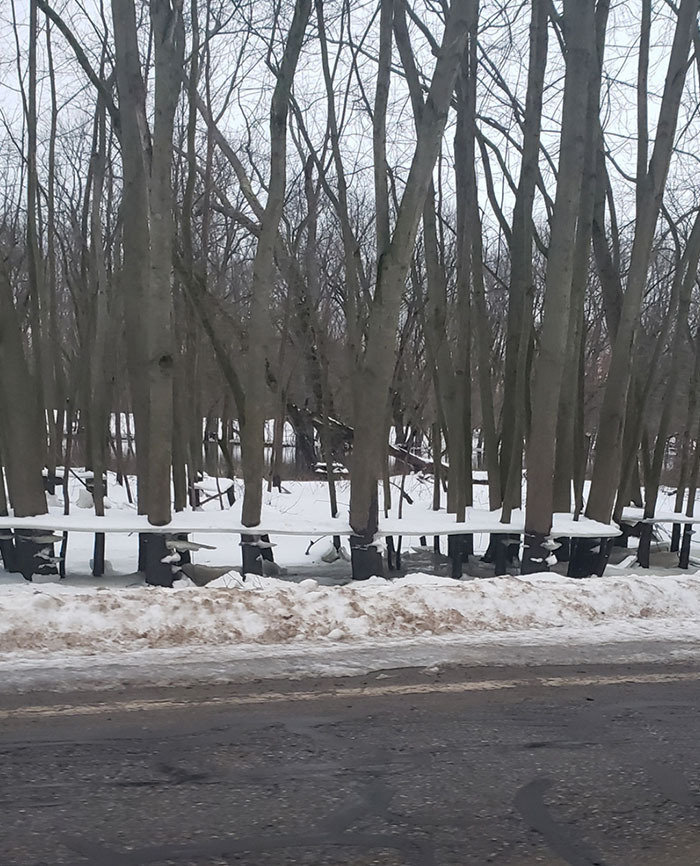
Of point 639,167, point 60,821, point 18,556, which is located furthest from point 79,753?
point 639,167

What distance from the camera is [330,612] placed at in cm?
650

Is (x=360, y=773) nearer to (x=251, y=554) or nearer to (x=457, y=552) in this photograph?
(x=251, y=554)

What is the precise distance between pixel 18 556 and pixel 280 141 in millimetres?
5597

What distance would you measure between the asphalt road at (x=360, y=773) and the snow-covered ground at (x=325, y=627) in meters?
0.46

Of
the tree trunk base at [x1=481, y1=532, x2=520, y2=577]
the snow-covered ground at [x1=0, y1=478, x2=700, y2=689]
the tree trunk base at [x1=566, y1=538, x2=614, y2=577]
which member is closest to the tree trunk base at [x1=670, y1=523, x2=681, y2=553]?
the tree trunk base at [x1=481, y1=532, x2=520, y2=577]

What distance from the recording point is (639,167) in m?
11.9

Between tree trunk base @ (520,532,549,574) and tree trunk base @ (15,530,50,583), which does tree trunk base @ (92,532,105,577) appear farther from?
tree trunk base @ (520,532,549,574)

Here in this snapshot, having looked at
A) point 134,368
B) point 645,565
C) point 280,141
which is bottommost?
point 645,565

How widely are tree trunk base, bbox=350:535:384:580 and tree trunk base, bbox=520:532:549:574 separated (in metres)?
1.75

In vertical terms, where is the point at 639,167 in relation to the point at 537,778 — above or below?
above

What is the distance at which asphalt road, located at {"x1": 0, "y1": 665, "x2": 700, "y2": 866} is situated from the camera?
10.8 feet

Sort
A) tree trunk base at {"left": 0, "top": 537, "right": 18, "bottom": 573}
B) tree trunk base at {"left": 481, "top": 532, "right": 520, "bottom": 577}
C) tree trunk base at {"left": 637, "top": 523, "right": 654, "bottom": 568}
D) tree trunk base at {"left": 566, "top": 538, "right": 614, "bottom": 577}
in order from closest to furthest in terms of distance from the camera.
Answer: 1. tree trunk base at {"left": 0, "top": 537, "right": 18, "bottom": 573}
2. tree trunk base at {"left": 566, "top": 538, "right": 614, "bottom": 577}
3. tree trunk base at {"left": 481, "top": 532, "right": 520, "bottom": 577}
4. tree trunk base at {"left": 637, "top": 523, "right": 654, "bottom": 568}

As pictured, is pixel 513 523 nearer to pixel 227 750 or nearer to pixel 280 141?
pixel 280 141

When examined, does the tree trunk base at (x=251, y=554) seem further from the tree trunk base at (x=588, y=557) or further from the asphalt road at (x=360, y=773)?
the asphalt road at (x=360, y=773)
